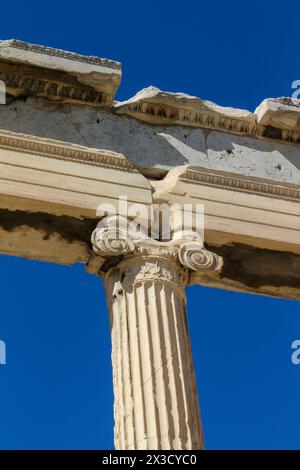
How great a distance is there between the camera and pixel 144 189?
1430cm

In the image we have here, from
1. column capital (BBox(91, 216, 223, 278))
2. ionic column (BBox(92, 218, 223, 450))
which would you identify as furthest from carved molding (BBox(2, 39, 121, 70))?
ionic column (BBox(92, 218, 223, 450))

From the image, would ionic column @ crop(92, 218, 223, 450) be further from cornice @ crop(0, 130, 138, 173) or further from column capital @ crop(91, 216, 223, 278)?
cornice @ crop(0, 130, 138, 173)

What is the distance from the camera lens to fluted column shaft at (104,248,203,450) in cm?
1172

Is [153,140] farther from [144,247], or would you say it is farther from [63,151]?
[144,247]

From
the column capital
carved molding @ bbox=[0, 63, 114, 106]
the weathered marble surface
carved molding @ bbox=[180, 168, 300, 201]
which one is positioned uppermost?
carved molding @ bbox=[0, 63, 114, 106]

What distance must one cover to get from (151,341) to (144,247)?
1.49m

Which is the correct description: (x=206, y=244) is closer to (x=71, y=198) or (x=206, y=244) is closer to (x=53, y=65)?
(x=71, y=198)

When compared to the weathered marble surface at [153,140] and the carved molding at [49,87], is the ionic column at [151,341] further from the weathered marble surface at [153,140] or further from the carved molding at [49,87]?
the carved molding at [49,87]

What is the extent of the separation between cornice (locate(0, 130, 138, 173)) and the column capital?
1.00 meters

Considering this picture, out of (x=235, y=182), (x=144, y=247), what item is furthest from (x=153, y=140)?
(x=144, y=247)

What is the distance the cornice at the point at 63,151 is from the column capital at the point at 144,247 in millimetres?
998

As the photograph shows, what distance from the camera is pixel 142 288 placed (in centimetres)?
1299

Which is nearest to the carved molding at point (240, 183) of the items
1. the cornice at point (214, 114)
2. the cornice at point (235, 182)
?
the cornice at point (235, 182)
